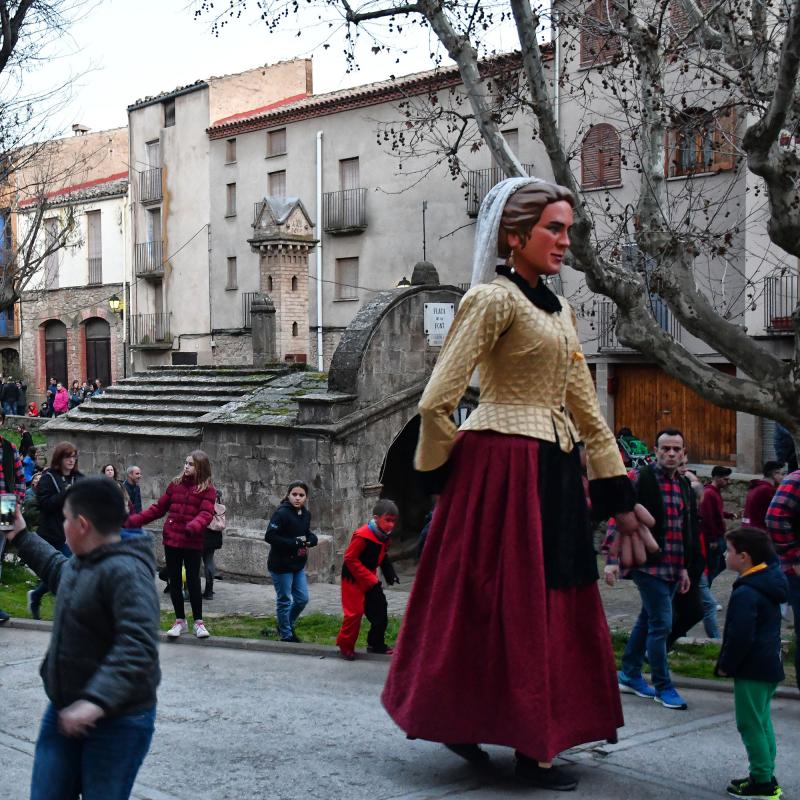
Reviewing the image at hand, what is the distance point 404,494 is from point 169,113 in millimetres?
26770

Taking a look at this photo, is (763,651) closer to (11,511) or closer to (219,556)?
(11,511)

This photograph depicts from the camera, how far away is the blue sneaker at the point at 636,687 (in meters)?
7.16

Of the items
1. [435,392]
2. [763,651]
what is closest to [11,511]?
[435,392]

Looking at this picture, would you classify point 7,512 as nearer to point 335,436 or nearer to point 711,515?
point 711,515

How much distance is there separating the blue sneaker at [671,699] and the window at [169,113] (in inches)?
1515

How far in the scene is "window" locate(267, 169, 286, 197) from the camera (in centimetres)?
3803

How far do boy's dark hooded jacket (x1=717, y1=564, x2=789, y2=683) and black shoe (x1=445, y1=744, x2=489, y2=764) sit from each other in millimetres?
1143

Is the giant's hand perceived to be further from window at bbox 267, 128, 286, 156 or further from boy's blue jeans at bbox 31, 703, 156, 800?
window at bbox 267, 128, 286, 156

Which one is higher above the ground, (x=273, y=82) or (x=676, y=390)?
(x=273, y=82)

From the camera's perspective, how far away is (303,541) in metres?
10.6

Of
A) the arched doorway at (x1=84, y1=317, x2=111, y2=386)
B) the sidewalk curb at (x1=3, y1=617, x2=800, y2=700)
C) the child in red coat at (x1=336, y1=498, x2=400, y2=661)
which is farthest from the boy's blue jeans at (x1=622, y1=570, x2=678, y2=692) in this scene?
the arched doorway at (x1=84, y1=317, x2=111, y2=386)

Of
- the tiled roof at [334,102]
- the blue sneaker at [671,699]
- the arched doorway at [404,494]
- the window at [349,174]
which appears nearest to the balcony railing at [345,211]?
the window at [349,174]

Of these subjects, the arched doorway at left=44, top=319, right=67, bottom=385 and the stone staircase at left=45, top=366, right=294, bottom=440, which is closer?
the stone staircase at left=45, top=366, right=294, bottom=440

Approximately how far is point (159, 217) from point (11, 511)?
4042 centimetres
